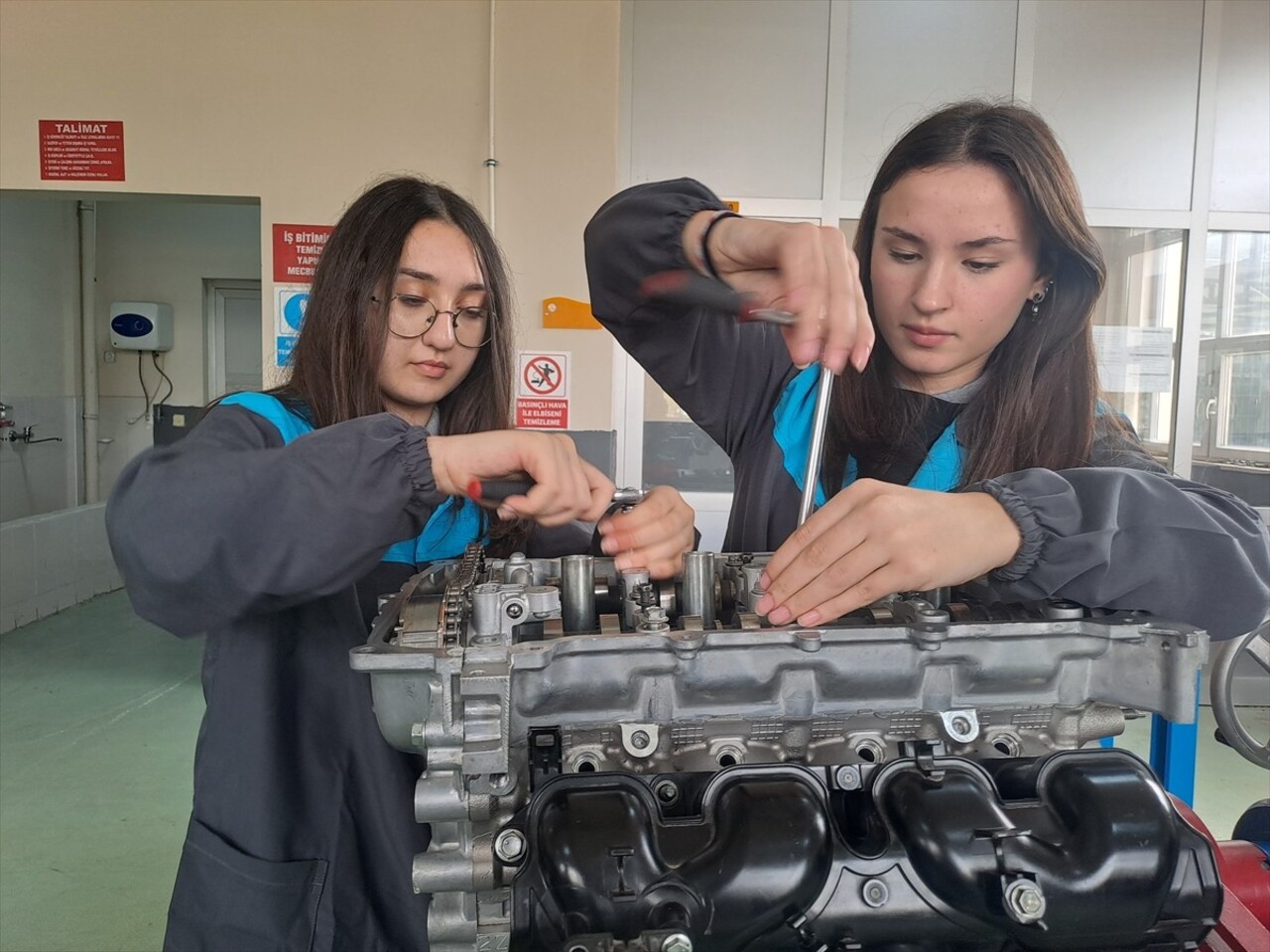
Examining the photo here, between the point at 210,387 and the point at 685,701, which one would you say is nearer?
the point at 685,701

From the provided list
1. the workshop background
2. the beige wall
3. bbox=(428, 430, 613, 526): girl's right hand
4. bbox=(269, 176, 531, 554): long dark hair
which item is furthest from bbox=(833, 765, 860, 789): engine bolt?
the beige wall

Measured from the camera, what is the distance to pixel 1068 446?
1.19m

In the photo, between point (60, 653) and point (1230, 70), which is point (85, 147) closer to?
point (60, 653)

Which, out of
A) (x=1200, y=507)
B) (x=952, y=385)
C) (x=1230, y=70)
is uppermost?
(x=1230, y=70)

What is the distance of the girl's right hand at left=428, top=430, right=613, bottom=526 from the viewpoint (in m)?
0.87

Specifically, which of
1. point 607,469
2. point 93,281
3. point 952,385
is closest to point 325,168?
point 607,469

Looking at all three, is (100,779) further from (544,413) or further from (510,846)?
(510,846)

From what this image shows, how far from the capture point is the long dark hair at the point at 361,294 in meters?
1.19

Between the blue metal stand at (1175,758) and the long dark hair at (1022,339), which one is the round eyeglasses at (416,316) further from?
the blue metal stand at (1175,758)

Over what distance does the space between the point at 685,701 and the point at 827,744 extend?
0.56 ft

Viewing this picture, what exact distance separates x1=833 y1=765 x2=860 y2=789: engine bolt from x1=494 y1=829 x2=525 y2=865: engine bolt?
1.07 ft

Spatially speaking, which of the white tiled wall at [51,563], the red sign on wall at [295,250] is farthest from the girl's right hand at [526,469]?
the white tiled wall at [51,563]

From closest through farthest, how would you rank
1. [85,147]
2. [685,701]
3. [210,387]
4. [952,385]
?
[685,701] < [952,385] < [85,147] < [210,387]

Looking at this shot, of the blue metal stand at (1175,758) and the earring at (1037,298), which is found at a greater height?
the earring at (1037,298)
